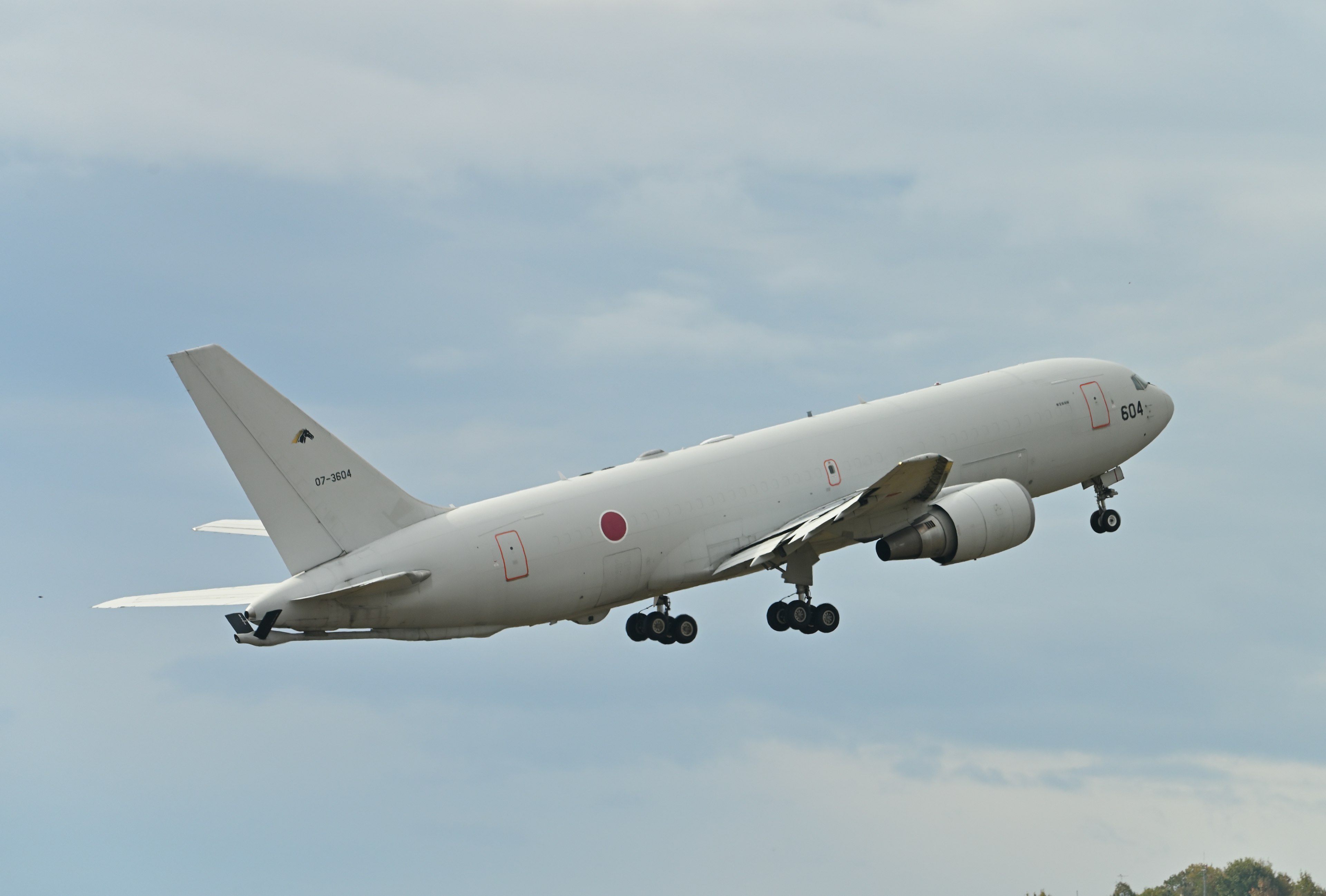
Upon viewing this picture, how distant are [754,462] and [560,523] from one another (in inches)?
269

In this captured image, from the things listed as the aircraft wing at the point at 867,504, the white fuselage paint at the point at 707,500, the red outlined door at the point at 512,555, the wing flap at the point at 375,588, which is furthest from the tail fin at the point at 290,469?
the aircraft wing at the point at 867,504

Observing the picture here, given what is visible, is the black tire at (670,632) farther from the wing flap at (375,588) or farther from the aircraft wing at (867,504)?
the wing flap at (375,588)

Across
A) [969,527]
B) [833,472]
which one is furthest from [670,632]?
[969,527]

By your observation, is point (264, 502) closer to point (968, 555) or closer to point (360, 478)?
point (360, 478)

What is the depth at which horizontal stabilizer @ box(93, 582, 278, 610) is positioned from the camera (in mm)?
36312

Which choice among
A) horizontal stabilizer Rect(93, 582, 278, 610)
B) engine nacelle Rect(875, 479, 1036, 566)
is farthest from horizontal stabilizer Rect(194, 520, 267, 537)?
engine nacelle Rect(875, 479, 1036, 566)

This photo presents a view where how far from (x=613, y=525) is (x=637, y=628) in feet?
16.9

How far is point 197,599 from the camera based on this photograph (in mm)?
36719

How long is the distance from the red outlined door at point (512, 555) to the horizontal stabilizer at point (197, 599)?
5439 mm

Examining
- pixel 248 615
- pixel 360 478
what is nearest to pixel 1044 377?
pixel 360 478

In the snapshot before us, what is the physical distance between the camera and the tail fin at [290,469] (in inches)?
1393

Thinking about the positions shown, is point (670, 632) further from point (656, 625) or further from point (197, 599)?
point (197, 599)

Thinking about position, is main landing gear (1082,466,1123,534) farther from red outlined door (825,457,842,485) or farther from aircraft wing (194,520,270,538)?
aircraft wing (194,520,270,538)

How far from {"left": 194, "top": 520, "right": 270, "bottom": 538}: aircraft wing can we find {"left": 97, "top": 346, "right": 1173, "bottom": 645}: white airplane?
0.08 meters
